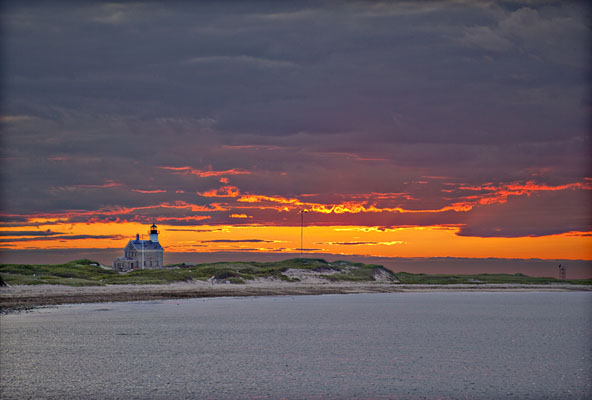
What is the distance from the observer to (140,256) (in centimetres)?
15838

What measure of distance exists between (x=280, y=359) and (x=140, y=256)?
5284 inches

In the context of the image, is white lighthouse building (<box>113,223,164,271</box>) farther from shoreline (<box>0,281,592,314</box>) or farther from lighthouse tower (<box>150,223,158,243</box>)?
shoreline (<box>0,281,592,314</box>)

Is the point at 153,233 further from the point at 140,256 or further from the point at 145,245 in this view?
the point at 140,256

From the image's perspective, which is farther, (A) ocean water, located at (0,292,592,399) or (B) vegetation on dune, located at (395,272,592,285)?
(B) vegetation on dune, located at (395,272,592,285)

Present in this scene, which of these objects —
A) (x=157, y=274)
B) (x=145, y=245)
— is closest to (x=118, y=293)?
(x=157, y=274)

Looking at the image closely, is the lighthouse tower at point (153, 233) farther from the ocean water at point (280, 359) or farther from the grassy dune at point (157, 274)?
the ocean water at point (280, 359)

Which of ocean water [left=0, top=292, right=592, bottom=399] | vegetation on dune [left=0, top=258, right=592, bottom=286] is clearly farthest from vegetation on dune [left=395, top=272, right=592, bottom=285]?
ocean water [left=0, top=292, right=592, bottom=399]

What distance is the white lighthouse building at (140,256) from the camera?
158500 millimetres

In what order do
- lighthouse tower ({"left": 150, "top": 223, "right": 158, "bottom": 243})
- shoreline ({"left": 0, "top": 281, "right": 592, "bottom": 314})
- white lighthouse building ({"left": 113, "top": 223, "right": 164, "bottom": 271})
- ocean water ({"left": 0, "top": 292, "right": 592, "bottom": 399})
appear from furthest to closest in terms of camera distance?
lighthouse tower ({"left": 150, "top": 223, "right": 158, "bottom": 243})
white lighthouse building ({"left": 113, "top": 223, "right": 164, "bottom": 271})
shoreline ({"left": 0, "top": 281, "right": 592, "bottom": 314})
ocean water ({"left": 0, "top": 292, "right": 592, "bottom": 399})

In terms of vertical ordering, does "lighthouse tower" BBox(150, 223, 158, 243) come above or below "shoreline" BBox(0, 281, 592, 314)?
above

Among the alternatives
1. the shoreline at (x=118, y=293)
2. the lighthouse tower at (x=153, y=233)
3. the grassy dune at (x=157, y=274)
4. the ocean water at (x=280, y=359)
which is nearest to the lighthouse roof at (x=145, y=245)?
the lighthouse tower at (x=153, y=233)

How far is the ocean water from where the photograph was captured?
23.2 meters

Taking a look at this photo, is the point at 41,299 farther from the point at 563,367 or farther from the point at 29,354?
the point at 563,367

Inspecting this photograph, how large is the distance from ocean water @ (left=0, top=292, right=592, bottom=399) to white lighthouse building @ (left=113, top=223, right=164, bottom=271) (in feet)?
354
